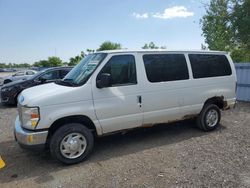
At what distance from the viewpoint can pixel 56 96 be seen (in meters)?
4.42

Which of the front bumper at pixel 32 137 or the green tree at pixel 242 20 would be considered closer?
the front bumper at pixel 32 137

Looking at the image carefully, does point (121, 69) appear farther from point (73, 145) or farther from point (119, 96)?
point (73, 145)

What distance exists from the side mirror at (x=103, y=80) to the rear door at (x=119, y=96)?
6cm

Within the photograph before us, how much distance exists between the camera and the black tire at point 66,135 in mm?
4473

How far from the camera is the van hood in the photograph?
433 centimetres

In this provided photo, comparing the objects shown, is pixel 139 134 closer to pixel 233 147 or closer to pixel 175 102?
pixel 175 102

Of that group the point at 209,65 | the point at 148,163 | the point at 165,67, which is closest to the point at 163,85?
the point at 165,67

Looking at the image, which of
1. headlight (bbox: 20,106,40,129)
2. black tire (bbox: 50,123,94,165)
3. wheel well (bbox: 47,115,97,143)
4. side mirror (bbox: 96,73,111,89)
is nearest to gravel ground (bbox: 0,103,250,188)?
black tire (bbox: 50,123,94,165)

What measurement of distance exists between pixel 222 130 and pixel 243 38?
11.0 meters

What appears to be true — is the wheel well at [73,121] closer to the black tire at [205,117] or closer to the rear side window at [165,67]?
the rear side window at [165,67]

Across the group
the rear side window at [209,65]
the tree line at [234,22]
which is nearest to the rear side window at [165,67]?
the rear side window at [209,65]

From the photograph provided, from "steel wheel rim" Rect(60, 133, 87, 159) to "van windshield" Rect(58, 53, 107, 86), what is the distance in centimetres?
97

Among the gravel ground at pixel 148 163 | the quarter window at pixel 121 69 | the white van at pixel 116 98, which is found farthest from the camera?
the quarter window at pixel 121 69

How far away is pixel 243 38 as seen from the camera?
51.2 ft
